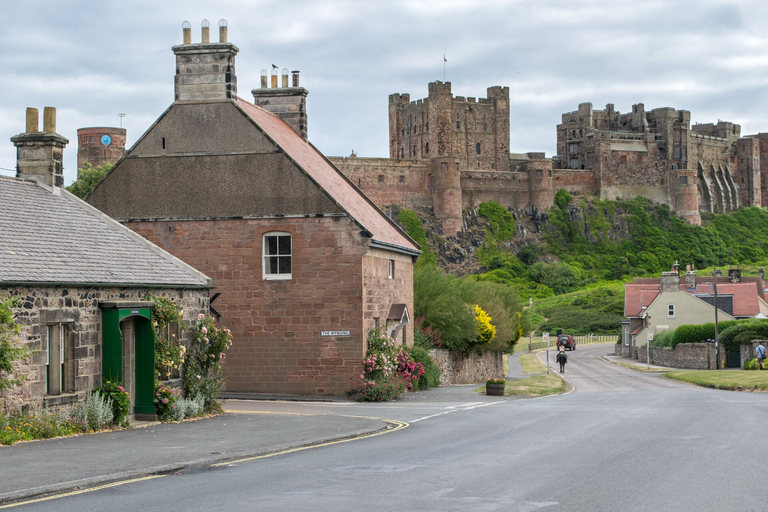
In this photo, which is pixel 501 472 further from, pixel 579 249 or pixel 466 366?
pixel 579 249

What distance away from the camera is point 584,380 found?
47656 mm

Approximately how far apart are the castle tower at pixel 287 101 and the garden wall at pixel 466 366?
9.34 m

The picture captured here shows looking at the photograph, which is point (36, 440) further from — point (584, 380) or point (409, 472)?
point (584, 380)

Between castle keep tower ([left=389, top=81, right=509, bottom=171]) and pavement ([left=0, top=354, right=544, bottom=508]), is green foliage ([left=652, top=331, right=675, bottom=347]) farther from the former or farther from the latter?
castle keep tower ([left=389, top=81, right=509, bottom=171])

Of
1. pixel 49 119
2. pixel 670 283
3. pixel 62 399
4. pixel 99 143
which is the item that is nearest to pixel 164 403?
pixel 62 399

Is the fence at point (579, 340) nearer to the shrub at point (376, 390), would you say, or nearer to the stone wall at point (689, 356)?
the stone wall at point (689, 356)

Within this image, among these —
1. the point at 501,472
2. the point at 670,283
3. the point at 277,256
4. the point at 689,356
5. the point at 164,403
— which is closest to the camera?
the point at 501,472

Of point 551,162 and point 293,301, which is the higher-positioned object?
point 551,162

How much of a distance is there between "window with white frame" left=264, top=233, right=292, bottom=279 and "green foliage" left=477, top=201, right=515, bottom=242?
3739 inches

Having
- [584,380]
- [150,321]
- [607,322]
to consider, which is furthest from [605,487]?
[607,322]

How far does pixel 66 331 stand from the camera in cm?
1738

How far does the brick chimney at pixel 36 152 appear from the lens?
821 inches

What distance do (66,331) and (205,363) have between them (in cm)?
433

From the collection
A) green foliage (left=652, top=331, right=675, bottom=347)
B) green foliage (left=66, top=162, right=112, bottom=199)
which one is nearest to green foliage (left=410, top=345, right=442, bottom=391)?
green foliage (left=66, top=162, right=112, bottom=199)
